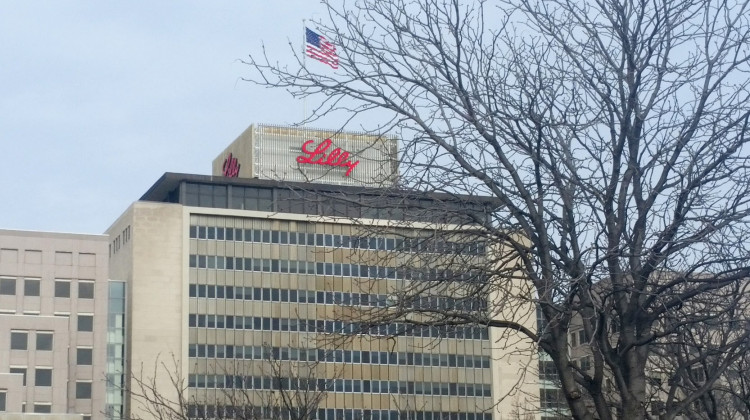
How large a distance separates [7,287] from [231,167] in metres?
25.4

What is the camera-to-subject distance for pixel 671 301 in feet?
35.2

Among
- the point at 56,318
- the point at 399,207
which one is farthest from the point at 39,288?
the point at 399,207

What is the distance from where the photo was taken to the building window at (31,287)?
8681 centimetres

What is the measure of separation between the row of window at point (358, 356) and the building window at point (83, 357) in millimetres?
10514

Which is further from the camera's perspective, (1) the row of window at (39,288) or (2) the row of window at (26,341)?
(1) the row of window at (39,288)

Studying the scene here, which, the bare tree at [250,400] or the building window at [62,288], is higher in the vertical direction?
the building window at [62,288]

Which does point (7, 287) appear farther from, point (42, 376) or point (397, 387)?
point (397, 387)

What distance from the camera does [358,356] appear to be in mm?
101688

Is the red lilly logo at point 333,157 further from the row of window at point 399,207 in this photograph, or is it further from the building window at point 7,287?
the building window at point 7,287

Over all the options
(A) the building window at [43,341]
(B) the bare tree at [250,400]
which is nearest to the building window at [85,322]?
(A) the building window at [43,341]

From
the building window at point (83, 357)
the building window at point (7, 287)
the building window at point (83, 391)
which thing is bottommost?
the building window at point (83, 391)

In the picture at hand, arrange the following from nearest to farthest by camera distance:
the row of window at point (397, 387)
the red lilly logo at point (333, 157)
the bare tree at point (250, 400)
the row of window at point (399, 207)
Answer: the row of window at point (399, 207) → the red lilly logo at point (333, 157) → the bare tree at point (250, 400) → the row of window at point (397, 387)

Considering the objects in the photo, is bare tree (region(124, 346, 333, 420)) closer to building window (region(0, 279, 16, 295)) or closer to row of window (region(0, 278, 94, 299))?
row of window (region(0, 278, 94, 299))

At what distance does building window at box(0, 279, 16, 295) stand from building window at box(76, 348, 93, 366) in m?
5.84
